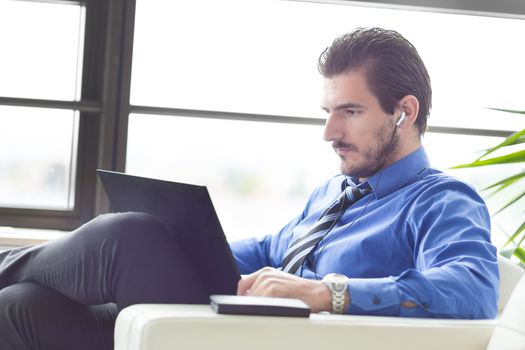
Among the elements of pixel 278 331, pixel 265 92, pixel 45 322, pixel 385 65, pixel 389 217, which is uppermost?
pixel 385 65

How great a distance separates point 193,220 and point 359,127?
1.96ft

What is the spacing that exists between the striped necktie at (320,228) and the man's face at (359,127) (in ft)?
0.20

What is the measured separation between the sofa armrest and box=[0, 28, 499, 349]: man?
0.09 meters

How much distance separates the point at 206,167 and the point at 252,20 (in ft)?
2.01

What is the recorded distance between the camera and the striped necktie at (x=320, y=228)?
201 cm

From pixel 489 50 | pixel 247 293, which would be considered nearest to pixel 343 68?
pixel 247 293

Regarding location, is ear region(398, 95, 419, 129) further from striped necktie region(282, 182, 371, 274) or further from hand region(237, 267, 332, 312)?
hand region(237, 267, 332, 312)

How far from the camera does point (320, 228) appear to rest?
2.04m

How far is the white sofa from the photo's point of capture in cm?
128

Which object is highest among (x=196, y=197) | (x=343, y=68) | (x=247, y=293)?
(x=343, y=68)

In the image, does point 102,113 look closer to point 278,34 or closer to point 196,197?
point 278,34

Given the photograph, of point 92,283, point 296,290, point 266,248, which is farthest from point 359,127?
point 92,283

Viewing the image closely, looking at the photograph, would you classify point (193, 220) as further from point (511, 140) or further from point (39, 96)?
point (39, 96)

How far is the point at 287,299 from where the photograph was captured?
1.41m
